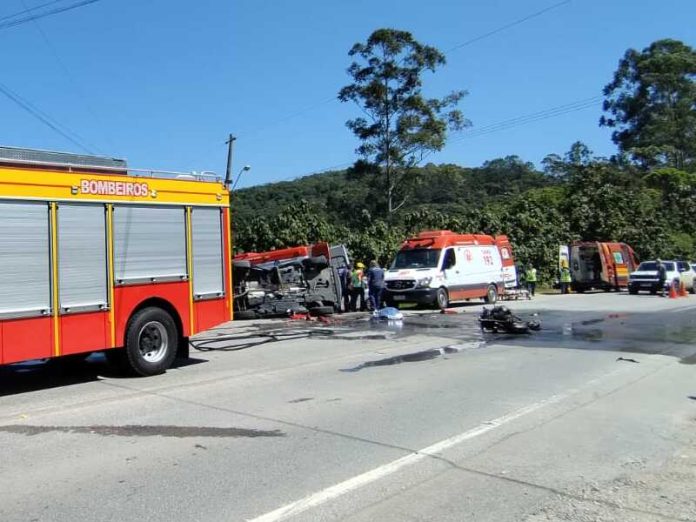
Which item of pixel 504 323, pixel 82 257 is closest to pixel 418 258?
pixel 504 323

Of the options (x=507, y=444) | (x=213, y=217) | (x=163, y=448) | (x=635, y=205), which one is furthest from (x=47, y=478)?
(x=635, y=205)

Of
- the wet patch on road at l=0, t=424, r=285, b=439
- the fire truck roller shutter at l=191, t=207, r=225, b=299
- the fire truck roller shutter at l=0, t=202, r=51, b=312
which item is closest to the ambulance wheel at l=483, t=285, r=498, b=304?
the fire truck roller shutter at l=191, t=207, r=225, b=299

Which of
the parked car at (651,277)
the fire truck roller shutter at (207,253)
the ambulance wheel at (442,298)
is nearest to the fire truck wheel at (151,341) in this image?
the fire truck roller shutter at (207,253)

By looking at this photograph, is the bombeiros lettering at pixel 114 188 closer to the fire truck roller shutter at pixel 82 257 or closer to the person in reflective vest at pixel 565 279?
the fire truck roller shutter at pixel 82 257

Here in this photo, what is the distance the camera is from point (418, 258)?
23.8m

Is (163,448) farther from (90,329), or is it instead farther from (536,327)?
(536,327)

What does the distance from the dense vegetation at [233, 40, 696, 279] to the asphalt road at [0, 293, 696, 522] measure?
19254 millimetres

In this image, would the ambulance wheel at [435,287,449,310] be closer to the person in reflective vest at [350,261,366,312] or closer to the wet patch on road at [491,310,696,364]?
the person in reflective vest at [350,261,366,312]

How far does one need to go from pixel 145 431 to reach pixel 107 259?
337 cm

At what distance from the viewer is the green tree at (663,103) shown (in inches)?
3346

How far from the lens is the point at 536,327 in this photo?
51.2 feet

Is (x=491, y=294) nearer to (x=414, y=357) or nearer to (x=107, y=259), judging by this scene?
(x=414, y=357)

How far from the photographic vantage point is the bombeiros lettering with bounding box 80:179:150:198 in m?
9.02

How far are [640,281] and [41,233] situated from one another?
3058 cm
